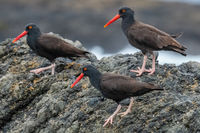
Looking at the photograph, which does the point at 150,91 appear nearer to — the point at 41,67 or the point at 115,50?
the point at 41,67

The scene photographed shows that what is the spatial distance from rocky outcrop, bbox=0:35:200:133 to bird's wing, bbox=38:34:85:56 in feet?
0.79

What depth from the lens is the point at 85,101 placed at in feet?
19.7

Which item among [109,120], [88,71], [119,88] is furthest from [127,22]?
[109,120]

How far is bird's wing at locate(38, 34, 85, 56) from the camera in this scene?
7340 millimetres

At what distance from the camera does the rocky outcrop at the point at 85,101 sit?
17.1 feet

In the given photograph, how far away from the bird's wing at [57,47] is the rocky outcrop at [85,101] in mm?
240

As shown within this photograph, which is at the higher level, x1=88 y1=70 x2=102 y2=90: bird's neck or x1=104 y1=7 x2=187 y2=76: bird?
x1=104 y1=7 x2=187 y2=76: bird

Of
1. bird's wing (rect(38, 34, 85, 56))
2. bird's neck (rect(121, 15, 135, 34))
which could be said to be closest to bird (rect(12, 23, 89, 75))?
bird's wing (rect(38, 34, 85, 56))

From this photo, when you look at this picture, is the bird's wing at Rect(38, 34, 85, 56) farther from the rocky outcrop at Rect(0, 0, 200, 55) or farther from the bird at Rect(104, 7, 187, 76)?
the rocky outcrop at Rect(0, 0, 200, 55)

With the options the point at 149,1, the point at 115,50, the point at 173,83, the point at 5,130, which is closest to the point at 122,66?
the point at 173,83

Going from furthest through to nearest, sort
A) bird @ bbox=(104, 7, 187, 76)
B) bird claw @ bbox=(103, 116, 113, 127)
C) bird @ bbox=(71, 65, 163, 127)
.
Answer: bird @ bbox=(104, 7, 187, 76)
bird @ bbox=(71, 65, 163, 127)
bird claw @ bbox=(103, 116, 113, 127)

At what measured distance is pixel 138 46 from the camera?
7.04m

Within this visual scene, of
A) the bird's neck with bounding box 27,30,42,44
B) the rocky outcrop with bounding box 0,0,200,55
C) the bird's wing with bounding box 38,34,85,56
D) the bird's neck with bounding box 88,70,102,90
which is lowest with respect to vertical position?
the bird's neck with bounding box 88,70,102,90

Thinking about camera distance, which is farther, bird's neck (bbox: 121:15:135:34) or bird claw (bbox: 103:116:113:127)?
bird's neck (bbox: 121:15:135:34)
